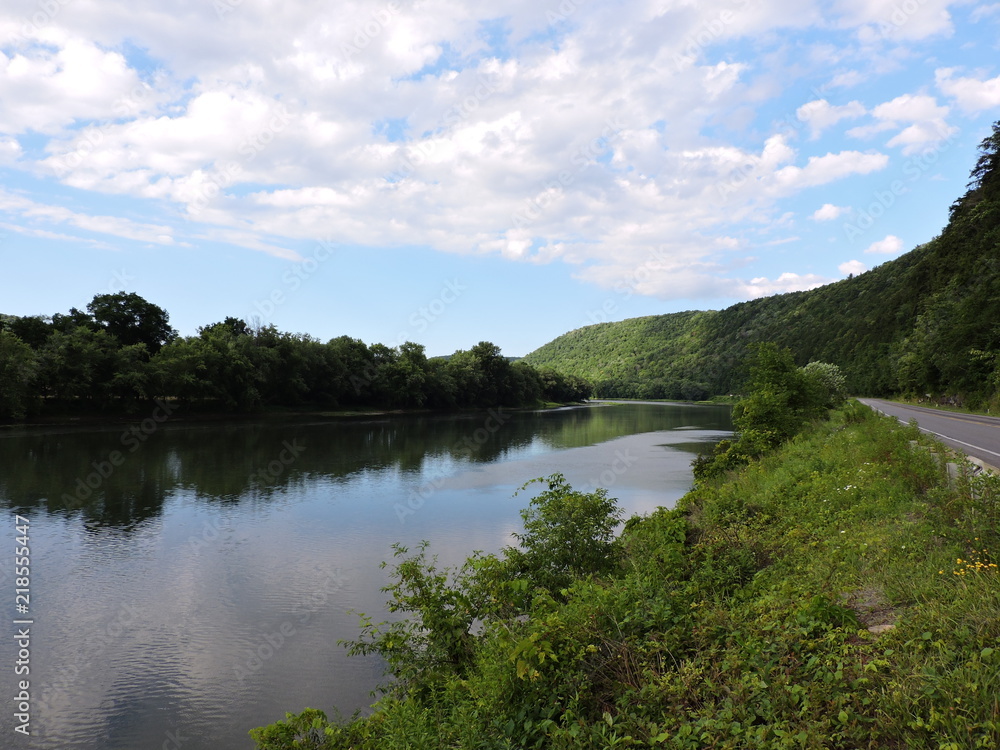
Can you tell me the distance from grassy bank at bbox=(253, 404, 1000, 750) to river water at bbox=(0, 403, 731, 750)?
2.38 metres

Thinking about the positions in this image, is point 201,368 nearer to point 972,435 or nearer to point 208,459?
point 208,459

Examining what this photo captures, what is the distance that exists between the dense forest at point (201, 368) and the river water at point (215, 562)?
643 inches

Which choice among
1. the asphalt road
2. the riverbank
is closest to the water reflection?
the riverbank

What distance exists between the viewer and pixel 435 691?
26.5 feet

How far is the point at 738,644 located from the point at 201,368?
216 ft

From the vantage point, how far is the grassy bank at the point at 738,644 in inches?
189

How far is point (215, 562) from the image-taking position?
16.1 metres

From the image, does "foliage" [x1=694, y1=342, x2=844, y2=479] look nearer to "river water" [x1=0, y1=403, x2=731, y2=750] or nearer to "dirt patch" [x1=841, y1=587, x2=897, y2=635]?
"river water" [x1=0, y1=403, x2=731, y2=750]

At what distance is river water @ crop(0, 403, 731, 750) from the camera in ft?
30.2

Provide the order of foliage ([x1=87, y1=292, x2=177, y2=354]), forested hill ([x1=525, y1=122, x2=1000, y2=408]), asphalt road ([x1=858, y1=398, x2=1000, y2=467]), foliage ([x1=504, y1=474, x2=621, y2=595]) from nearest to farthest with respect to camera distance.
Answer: foliage ([x1=504, y1=474, x2=621, y2=595]) → asphalt road ([x1=858, y1=398, x2=1000, y2=467]) → forested hill ([x1=525, y1=122, x2=1000, y2=408]) → foliage ([x1=87, y1=292, x2=177, y2=354])

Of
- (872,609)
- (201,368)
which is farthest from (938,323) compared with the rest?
(201,368)

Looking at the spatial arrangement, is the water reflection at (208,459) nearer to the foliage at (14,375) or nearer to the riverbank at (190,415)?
the foliage at (14,375)

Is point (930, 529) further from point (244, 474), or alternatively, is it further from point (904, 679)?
point (244, 474)

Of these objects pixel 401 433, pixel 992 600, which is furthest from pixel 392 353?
pixel 992 600
